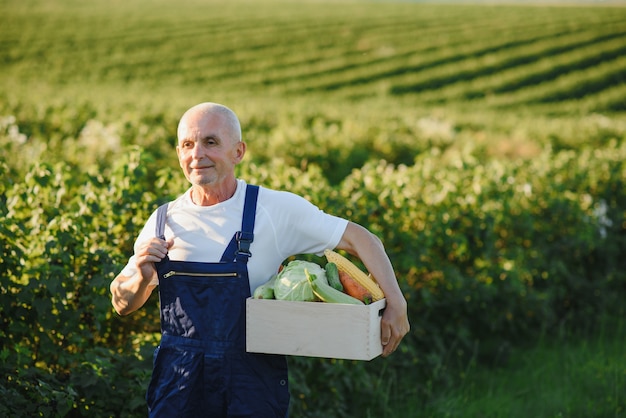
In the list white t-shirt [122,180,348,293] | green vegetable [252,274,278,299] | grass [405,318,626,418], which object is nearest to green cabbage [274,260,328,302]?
green vegetable [252,274,278,299]

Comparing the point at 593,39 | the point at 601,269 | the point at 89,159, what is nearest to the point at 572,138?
the point at 601,269

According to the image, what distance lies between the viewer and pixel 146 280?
295 centimetres

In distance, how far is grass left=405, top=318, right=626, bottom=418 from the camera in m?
4.95

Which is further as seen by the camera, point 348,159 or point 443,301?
point 348,159

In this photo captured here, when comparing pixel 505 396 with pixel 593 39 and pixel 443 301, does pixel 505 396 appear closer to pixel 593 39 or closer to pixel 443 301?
pixel 443 301

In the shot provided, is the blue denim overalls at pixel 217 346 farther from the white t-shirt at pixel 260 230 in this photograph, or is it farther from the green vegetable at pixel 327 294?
the green vegetable at pixel 327 294

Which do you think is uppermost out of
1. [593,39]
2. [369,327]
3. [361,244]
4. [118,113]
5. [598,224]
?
[593,39]

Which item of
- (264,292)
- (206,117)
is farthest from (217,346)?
(206,117)

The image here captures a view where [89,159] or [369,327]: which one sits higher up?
[89,159]

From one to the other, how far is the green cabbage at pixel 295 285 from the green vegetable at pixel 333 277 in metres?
0.09

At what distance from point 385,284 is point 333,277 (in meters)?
0.21

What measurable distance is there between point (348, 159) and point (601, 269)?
4.70m

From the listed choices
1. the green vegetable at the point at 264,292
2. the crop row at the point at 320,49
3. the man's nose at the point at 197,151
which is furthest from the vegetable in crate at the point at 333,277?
the crop row at the point at 320,49

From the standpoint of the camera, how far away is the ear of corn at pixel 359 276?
2.97 m
